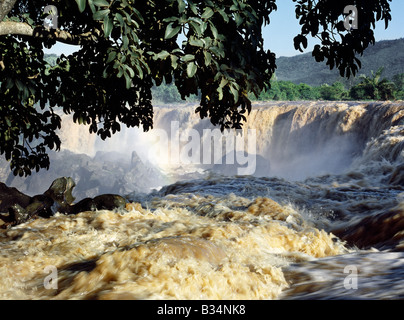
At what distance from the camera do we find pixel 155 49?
15.9 ft

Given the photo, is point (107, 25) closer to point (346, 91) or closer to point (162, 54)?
point (162, 54)

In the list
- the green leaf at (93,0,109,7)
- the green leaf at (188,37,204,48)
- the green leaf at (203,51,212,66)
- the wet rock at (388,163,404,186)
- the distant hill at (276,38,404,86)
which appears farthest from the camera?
the distant hill at (276,38,404,86)

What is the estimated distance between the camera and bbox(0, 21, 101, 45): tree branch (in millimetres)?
4336

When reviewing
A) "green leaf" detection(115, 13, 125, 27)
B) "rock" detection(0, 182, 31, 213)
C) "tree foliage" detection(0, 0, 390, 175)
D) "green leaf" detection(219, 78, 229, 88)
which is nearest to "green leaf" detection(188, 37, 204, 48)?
"tree foliage" detection(0, 0, 390, 175)

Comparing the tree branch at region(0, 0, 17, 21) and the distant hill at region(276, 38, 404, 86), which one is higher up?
the distant hill at region(276, 38, 404, 86)

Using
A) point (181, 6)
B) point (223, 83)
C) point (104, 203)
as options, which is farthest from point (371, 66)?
point (181, 6)

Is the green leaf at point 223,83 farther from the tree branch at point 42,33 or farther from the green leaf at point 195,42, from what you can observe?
the tree branch at point 42,33

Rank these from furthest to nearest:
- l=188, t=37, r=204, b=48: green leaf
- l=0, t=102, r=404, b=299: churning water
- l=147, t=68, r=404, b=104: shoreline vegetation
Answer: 1. l=147, t=68, r=404, b=104: shoreline vegetation
2. l=188, t=37, r=204, b=48: green leaf
3. l=0, t=102, r=404, b=299: churning water

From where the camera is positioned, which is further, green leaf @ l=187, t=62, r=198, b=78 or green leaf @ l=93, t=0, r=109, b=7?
green leaf @ l=187, t=62, r=198, b=78

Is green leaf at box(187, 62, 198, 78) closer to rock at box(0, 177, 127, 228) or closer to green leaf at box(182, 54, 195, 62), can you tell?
green leaf at box(182, 54, 195, 62)

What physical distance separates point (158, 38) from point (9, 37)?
99.0 inches

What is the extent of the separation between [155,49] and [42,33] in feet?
3.78

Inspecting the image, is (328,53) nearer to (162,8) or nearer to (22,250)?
(162,8)
